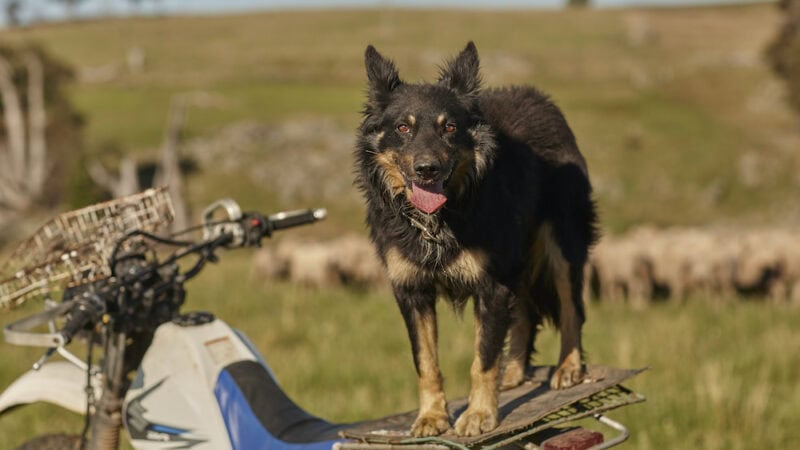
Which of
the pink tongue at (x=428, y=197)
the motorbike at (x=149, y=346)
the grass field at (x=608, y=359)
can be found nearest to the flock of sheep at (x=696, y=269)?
the grass field at (x=608, y=359)

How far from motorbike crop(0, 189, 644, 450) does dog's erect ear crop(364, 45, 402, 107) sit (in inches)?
47.9

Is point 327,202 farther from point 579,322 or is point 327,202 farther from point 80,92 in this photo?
point 579,322

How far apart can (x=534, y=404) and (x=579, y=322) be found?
0.91m

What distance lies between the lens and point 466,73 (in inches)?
171

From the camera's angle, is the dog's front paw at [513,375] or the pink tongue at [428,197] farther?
the dog's front paw at [513,375]

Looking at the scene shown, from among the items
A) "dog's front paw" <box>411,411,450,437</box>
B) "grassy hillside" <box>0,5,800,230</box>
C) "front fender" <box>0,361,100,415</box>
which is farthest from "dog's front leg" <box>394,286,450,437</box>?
"grassy hillside" <box>0,5,800,230</box>

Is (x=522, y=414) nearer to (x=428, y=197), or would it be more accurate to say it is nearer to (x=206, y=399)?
(x=428, y=197)

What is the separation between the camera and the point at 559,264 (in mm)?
5043

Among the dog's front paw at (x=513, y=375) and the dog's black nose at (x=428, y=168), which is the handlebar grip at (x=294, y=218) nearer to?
the dog's front paw at (x=513, y=375)

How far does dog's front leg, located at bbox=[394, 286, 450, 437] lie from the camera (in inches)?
171

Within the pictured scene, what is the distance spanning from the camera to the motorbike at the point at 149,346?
15.5 ft

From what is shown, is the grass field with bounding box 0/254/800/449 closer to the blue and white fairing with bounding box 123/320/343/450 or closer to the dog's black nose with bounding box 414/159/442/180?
the blue and white fairing with bounding box 123/320/343/450

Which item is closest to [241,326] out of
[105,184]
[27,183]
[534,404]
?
[534,404]

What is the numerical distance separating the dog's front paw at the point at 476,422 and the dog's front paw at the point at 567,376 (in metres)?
0.69
